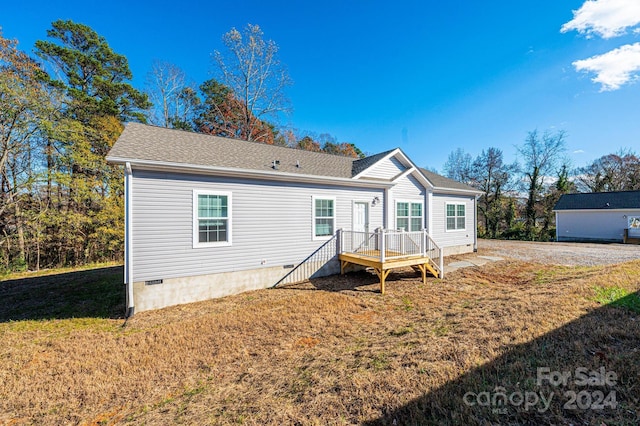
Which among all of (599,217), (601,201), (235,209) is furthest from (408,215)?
(601,201)

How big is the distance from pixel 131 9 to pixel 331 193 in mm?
12590

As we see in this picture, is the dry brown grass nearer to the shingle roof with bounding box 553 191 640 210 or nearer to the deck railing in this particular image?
the deck railing

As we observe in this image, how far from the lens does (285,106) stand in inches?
771

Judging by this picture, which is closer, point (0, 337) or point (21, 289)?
point (0, 337)

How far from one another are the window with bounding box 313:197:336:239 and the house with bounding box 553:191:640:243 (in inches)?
975

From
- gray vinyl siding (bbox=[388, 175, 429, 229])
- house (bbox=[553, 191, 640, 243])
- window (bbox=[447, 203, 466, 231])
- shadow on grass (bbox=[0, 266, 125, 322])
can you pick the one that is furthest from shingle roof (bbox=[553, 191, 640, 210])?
shadow on grass (bbox=[0, 266, 125, 322])

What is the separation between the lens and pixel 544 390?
279 cm

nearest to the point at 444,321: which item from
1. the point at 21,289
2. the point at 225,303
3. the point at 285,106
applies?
the point at 225,303

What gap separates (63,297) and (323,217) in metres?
8.86

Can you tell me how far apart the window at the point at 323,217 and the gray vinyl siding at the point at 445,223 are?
563 centimetres

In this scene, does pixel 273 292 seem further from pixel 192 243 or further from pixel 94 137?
pixel 94 137

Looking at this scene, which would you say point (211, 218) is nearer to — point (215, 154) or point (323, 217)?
point (215, 154)

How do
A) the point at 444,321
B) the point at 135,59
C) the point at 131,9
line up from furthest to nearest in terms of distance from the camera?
the point at 135,59 < the point at 131,9 < the point at 444,321

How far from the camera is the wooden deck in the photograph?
7768 millimetres
